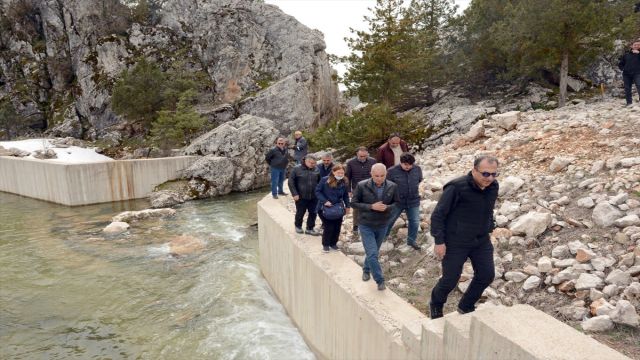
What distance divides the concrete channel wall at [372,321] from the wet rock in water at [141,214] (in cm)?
942

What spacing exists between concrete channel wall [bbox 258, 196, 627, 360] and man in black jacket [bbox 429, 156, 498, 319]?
2.63ft

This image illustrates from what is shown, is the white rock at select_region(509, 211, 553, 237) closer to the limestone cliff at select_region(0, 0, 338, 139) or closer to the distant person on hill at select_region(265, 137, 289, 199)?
the distant person on hill at select_region(265, 137, 289, 199)

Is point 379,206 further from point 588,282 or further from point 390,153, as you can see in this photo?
point 390,153

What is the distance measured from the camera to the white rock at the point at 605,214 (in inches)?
256

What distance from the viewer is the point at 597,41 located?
16.4 meters

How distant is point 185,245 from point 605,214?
42.1 feet

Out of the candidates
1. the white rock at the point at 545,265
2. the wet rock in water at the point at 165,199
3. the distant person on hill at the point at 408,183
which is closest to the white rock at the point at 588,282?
the white rock at the point at 545,265

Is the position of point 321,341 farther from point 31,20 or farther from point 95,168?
point 31,20

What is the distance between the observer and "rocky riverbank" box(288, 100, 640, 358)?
520cm

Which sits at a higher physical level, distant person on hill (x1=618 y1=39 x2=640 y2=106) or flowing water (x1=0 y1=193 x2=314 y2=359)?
distant person on hill (x1=618 y1=39 x2=640 y2=106)

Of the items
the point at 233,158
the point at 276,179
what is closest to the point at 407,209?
the point at 276,179

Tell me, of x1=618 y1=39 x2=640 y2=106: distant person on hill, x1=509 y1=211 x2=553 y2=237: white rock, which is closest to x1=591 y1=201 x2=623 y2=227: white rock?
x1=509 y1=211 x2=553 y2=237: white rock

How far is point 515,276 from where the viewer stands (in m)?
6.21

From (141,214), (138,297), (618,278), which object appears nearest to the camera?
(618,278)
